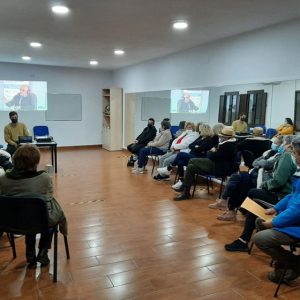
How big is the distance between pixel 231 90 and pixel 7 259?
4.23 meters

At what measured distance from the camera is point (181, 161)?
538cm

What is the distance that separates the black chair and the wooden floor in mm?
463

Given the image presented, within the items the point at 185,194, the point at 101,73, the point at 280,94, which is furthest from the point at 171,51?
the point at 101,73

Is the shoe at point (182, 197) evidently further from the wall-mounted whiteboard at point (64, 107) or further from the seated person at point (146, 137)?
the wall-mounted whiteboard at point (64, 107)

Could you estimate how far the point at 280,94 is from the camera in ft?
15.6

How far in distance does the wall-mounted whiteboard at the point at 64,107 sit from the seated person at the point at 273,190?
7852mm

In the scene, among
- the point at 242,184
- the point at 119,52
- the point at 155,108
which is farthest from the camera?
the point at 155,108

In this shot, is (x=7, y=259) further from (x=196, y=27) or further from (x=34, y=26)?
(x=196, y=27)

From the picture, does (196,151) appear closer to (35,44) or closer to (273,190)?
(273,190)

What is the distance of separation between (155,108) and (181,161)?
3.61 metres

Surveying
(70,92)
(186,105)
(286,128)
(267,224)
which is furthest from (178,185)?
(70,92)

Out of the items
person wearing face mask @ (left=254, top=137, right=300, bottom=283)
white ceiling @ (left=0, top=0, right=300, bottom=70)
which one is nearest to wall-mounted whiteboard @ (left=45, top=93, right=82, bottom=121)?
white ceiling @ (left=0, top=0, right=300, bottom=70)

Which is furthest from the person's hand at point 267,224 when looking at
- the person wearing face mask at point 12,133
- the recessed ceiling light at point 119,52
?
the person wearing face mask at point 12,133

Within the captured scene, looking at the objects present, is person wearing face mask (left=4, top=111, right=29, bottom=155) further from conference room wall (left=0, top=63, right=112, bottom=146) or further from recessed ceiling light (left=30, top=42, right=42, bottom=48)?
conference room wall (left=0, top=63, right=112, bottom=146)
